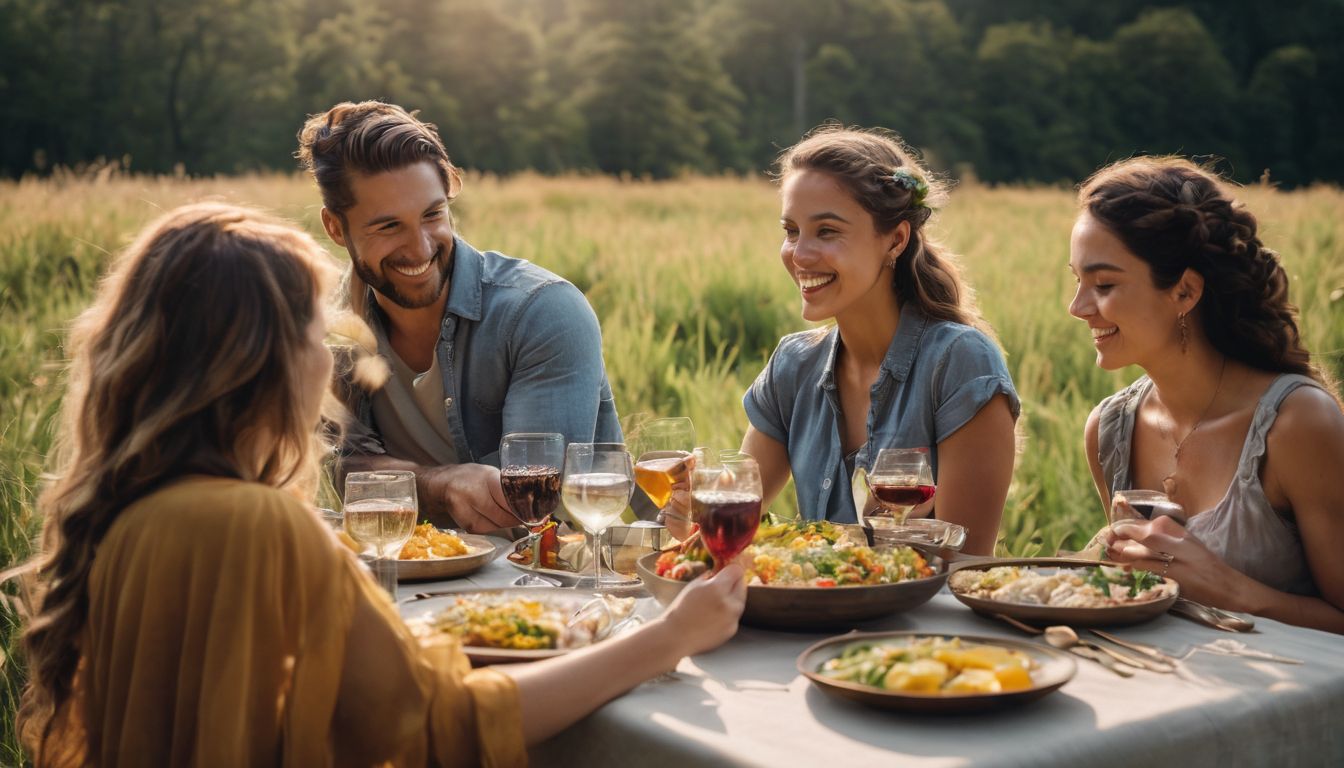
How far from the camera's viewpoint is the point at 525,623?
184 centimetres

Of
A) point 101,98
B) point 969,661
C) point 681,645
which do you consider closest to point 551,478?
point 681,645

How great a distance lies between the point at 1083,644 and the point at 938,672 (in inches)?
13.8

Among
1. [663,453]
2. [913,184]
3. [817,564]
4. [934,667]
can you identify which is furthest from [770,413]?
[934,667]

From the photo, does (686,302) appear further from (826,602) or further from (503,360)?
(826,602)

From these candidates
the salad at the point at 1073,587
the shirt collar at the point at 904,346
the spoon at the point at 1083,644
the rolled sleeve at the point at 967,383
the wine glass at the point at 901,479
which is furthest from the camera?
the shirt collar at the point at 904,346

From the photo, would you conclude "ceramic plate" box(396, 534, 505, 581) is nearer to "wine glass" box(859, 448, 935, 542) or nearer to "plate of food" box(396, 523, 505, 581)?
"plate of food" box(396, 523, 505, 581)

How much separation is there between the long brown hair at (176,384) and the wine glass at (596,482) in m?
0.56

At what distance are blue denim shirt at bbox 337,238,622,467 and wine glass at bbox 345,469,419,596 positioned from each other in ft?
4.15

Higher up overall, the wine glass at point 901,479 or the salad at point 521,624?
the wine glass at point 901,479

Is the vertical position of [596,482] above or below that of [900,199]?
below

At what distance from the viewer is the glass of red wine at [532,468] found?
7.56 ft

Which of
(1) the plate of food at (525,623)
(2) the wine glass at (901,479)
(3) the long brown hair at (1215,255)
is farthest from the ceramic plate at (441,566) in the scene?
(3) the long brown hair at (1215,255)

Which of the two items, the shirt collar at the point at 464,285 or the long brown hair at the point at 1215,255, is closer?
the long brown hair at the point at 1215,255

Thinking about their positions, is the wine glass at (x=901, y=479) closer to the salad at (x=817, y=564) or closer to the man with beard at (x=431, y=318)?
the salad at (x=817, y=564)
